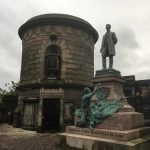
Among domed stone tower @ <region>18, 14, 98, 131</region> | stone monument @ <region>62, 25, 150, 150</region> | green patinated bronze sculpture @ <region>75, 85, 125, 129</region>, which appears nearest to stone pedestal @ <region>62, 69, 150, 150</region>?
stone monument @ <region>62, 25, 150, 150</region>

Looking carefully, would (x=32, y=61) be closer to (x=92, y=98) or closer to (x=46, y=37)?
(x=46, y=37)

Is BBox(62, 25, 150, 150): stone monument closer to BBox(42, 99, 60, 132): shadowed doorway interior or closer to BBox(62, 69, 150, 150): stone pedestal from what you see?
BBox(62, 69, 150, 150): stone pedestal

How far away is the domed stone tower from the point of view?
54.6 feet

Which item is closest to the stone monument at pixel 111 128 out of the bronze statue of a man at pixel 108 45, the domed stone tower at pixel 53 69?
the bronze statue of a man at pixel 108 45

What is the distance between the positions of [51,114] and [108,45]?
402 inches

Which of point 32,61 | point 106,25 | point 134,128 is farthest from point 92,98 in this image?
point 32,61

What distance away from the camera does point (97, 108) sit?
705 cm

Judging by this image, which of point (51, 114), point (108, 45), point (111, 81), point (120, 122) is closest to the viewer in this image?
point (120, 122)

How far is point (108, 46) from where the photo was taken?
8.30 metres

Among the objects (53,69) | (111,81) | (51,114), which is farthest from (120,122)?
(53,69)

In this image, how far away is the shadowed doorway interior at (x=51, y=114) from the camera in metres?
16.4

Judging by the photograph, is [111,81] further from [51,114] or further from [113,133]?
[51,114]

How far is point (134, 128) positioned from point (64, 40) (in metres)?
12.6

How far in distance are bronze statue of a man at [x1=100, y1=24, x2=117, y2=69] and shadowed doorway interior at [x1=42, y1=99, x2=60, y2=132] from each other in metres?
8.93
